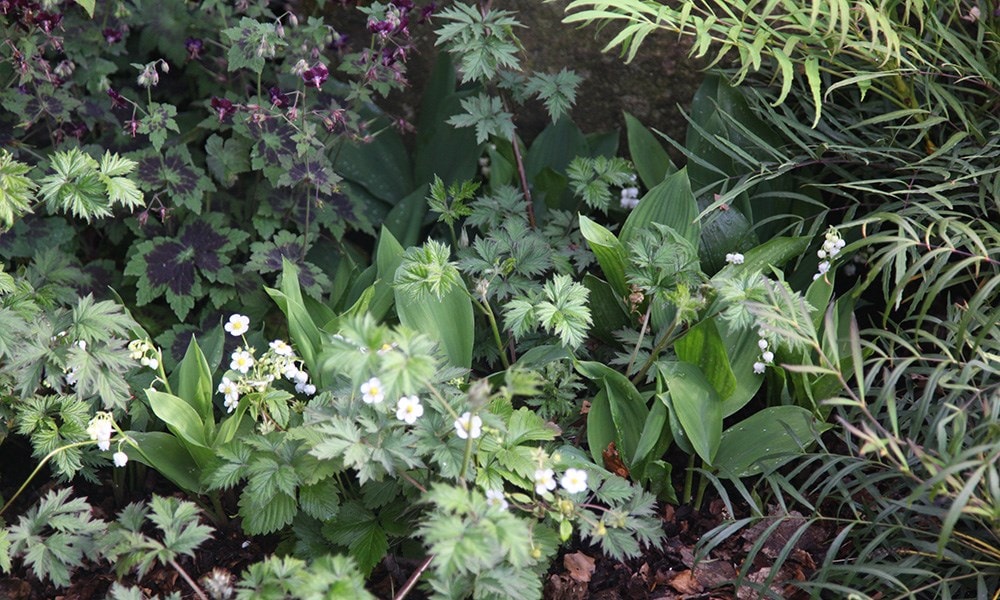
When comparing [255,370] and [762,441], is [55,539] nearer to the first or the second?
[255,370]

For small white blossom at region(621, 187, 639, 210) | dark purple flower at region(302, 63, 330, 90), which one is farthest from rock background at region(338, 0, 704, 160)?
dark purple flower at region(302, 63, 330, 90)

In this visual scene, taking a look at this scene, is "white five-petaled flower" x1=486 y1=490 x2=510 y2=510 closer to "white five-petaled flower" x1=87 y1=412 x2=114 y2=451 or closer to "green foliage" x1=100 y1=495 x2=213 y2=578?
"green foliage" x1=100 y1=495 x2=213 y2=578

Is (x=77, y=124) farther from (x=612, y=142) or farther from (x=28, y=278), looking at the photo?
(x=612, y=142)

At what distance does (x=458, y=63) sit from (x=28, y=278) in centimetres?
132

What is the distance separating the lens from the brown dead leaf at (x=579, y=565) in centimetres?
181

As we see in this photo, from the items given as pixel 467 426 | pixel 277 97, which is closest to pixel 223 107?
pixel 277 97

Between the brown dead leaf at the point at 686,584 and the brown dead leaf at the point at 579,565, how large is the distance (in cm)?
16

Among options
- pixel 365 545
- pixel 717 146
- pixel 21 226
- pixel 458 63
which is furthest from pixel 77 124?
pixel 717 146

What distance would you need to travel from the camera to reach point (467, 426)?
1498mm

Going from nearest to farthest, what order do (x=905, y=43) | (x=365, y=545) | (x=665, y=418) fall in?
1. (x=365, y=545)
2. (x=665, y=418)
3. (x=905, y=43)

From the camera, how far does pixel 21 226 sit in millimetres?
2359

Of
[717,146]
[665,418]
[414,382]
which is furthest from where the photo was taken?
[717,146]

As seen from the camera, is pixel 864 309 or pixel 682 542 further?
pixel 864 309

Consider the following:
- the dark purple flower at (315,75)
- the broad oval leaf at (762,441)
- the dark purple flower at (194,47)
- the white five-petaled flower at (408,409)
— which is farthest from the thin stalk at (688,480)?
the dark purple flower at (194,47)
